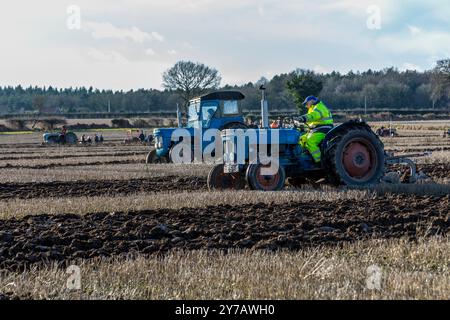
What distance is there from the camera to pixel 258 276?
6.00 metres

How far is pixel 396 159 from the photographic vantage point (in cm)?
1391

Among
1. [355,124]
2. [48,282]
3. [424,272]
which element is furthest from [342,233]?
[355,124]

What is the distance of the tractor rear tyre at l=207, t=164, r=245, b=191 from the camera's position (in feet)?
45.8

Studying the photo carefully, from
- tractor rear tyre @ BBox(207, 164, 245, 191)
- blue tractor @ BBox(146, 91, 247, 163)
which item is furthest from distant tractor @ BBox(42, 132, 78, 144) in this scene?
tractor rear tyre @ BBox(207, 164, 245, 191)

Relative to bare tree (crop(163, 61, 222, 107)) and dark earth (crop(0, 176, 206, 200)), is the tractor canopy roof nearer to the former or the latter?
dark earth (crop(0, 176, 206, 200))

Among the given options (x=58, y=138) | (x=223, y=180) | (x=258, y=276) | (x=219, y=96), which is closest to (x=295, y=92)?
(x=58, y=138)

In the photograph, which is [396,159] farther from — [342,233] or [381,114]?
[381,114]

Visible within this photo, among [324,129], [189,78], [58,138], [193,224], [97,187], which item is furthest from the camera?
[189,78]

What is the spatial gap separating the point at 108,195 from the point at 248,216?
4432mm

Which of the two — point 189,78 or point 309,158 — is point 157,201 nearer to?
point 309,158

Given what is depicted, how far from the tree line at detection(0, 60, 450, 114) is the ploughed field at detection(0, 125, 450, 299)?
108 ft

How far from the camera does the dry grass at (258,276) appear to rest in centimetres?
545

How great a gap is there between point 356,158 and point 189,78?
57.7m

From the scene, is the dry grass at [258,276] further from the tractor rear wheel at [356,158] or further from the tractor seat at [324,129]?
the tractor seat at [324,129]
